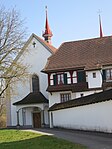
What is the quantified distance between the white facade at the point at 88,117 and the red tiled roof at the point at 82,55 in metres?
10.0

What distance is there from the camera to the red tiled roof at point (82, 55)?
41781mm

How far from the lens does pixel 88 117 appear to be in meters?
25.5

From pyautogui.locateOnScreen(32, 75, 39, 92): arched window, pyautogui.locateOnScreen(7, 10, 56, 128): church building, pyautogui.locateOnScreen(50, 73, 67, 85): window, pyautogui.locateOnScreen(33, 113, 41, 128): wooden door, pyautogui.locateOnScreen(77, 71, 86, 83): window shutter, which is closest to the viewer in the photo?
pyautogui.locateOnScreen(77, 71, 86, 83): window shutter

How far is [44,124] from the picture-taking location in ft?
144

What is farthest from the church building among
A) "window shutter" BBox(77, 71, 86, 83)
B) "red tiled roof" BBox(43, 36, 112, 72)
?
"window shutter" BBox(77, 71, 86, 83)

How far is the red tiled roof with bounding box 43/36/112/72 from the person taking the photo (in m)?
41.8

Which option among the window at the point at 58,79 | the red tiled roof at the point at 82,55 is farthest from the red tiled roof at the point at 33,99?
the red tiled roof at the point at 82,55

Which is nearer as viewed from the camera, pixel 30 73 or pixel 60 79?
pixel 60 79

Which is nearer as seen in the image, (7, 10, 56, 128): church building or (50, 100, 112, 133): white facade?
(50, 100, 112, 133): white facade

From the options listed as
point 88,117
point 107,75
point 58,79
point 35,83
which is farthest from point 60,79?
point 88,117

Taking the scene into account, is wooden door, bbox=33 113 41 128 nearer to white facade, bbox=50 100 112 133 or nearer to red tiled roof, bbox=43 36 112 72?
red tiled roof, bbox=43 36 112 72

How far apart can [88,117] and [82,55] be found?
19655mm

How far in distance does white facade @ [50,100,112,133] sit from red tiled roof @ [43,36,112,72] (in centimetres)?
1000

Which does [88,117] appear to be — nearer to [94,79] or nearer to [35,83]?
[94,79]
